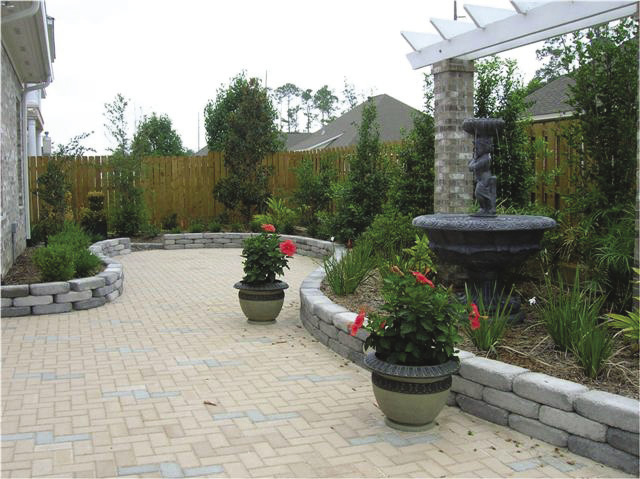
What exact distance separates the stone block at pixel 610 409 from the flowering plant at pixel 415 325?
80 centimetres

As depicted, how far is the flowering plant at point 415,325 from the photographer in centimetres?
393

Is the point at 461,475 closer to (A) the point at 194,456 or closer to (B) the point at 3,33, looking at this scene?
(A) the point at 194,456

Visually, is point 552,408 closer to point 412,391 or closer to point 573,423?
point 573,423

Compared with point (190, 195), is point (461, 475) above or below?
below

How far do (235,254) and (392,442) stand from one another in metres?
9.88

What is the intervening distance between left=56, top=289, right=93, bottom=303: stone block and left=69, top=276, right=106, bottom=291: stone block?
0.05 meters

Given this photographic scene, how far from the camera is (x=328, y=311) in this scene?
19.5 ft

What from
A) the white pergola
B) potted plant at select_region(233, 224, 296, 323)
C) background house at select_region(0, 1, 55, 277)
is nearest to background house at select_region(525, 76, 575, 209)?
the white pergola

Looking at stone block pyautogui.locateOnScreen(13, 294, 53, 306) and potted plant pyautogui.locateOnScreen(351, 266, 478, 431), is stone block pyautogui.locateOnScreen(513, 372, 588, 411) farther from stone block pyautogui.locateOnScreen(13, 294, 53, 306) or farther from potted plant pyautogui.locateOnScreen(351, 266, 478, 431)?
stone block pyautogui.locateOnScreen(13, 294, 53, 306)

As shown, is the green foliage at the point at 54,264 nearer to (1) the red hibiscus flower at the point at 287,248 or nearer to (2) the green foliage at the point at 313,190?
(1) the red hibiscus flower at the point at 287,248

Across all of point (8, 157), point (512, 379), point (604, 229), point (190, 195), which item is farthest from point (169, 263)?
point (512, 379)

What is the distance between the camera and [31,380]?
494cm

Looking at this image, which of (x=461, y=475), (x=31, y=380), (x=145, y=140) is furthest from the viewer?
(x=145, y=140)

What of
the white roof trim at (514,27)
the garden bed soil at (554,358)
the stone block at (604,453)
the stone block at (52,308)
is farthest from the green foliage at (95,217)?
the stone block at (604,453)
